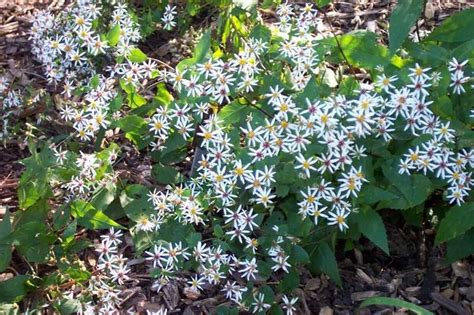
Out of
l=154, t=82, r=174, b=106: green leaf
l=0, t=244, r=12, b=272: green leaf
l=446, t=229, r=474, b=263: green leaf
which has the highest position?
l=154, t=82, r=174, b=106: green leaf

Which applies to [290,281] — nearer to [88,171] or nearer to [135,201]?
[135,201]

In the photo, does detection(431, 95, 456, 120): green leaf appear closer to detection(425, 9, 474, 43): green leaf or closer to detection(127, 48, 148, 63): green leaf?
detection(425, 9, 474, 43): green leaf

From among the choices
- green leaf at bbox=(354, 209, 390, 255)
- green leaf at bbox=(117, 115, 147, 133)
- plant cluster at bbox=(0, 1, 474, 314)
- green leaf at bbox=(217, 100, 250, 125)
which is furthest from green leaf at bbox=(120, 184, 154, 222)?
green leaf at bbox=(354, 209, 390, 255)

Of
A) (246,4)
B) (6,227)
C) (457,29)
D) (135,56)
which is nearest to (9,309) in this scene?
(6,227)

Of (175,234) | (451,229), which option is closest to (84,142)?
(175,234)

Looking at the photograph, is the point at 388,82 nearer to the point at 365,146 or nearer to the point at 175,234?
the point at 365,146

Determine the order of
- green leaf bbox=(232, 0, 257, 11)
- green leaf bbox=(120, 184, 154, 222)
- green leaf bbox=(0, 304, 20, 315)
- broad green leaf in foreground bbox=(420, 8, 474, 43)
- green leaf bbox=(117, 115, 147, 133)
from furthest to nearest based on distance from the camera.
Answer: green leaf bbox=(232, 0, 257, 11) < green leaf bbox=(117, 115, 147, 133) < green leaf bbox=(120, 184, 154, 222) < broad green leaf in foreground bbox=(420, 8, 474, 43) < green leaf bbox=(0, 304, 20, 315)

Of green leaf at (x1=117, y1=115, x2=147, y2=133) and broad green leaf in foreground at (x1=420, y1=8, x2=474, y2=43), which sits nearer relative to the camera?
broad green leaf in foreground at (x1=420, y1=8, x2=474, y2=43)
